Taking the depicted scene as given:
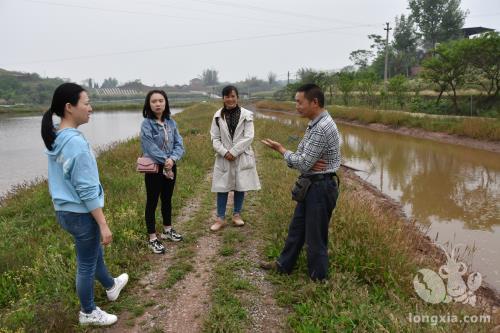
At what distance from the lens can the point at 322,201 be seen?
3.14 m

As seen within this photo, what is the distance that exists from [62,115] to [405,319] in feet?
9.79

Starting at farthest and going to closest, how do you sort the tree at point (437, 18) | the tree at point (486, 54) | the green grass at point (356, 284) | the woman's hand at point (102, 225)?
the tree at point (437, 18), the tree at point (486, 54), the green grass at point (356, 284), the woman's hand at point (102, 225)

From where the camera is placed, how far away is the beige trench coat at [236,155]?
4.62 metres

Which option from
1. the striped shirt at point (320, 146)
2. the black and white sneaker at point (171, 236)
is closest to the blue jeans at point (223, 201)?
the black and white sneaker at point (171, 236)

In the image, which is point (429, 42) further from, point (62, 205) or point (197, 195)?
point (62, 205)

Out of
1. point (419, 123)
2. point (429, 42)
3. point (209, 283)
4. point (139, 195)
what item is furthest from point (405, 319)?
point (429, 42)

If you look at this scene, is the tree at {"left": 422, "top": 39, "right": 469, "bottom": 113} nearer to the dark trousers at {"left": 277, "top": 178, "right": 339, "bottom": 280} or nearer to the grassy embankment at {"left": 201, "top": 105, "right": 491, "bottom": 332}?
the grassy embankment at {"left": 201, "top": 105, "right": 491, "bottom": 332}

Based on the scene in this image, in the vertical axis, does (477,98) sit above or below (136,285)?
above

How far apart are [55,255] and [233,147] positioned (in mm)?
2456

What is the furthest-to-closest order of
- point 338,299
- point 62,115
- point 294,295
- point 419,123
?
point 419,123 < point 294,295 < point 338,299 < point 62,115

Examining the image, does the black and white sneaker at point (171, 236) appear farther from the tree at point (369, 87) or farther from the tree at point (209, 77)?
the tree at point (209, 77)

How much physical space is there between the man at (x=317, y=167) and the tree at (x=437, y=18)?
55.7m

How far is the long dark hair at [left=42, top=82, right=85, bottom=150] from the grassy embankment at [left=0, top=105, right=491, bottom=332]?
148cm

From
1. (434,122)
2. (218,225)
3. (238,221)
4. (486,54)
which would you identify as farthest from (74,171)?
(486,54)
